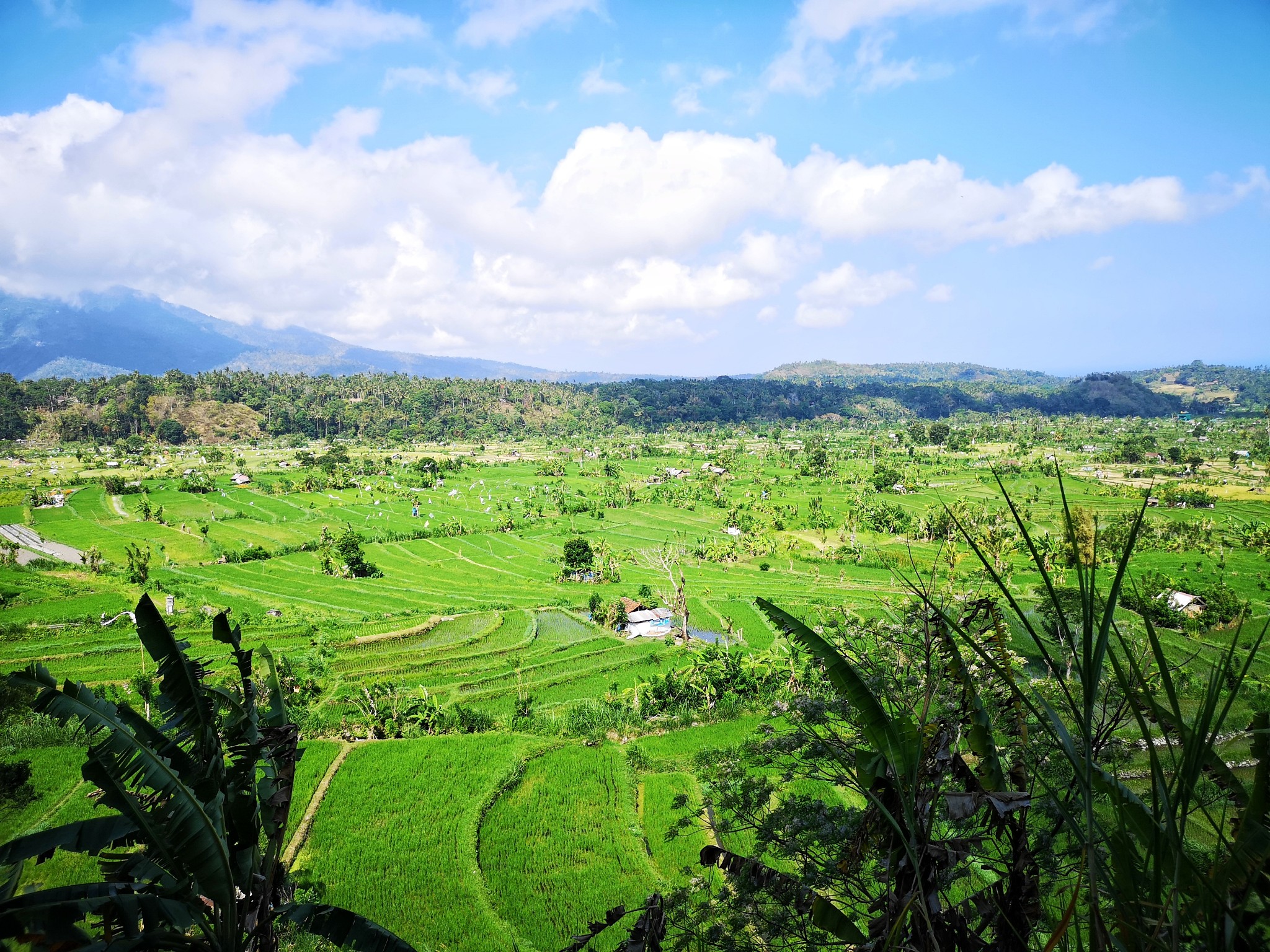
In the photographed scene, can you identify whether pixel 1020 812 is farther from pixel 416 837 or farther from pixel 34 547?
pixel 34 547

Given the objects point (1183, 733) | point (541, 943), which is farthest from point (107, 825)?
point (541, 943)

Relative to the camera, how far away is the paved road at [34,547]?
1374 inches

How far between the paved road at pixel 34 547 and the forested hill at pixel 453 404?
5555cm

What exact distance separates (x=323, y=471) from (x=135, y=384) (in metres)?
47.4

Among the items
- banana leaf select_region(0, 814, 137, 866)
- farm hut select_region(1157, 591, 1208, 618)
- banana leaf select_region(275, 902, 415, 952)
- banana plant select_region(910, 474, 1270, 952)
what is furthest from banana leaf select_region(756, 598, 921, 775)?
farm hut select_region(1157, 591, 1208, 618)

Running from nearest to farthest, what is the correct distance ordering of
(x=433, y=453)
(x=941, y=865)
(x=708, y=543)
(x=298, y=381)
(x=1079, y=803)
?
1. (x=941, y=865)
2. (x=1079, y=803)
3. (x=708, y=543)
4. (x=433, y=453)
5. (x=298, y=381)

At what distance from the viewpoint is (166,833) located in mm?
4566

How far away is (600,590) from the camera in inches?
1438

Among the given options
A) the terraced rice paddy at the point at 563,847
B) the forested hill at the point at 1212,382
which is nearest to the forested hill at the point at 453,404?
the forested hill at the point at 1212,382

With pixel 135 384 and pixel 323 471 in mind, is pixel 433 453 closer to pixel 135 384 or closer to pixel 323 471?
pixel 323 471

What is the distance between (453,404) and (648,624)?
99.3 metres

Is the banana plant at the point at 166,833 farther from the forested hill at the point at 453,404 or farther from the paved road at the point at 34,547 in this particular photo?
the forested hill at the point at 453,404

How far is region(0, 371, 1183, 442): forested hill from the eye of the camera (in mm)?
91000

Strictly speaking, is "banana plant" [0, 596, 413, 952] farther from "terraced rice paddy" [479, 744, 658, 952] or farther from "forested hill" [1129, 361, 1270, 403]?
"forested hill" [1129, 361, 1270, 403]
